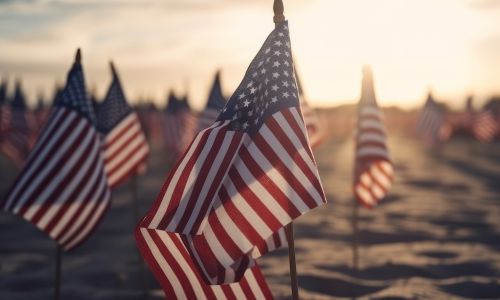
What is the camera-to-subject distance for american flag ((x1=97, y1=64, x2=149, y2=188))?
909 centimetres

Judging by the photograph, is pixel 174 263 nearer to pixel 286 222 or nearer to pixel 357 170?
pixel 286 222

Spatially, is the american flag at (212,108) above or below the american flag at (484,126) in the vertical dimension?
above

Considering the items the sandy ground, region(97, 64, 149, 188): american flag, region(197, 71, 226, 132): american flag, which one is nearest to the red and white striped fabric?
region(97, 64, 149, 188): american flag

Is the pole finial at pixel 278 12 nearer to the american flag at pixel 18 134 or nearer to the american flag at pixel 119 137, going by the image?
the american flag at pixel 119 137

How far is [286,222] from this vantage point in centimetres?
489

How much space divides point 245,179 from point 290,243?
2.42 feet

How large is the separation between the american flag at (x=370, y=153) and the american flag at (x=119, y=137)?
12.0 ft

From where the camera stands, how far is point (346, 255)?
1242cm

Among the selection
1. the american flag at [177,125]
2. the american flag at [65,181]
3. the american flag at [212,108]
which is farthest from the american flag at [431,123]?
the american flag at [65,181]

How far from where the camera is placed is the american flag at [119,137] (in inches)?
358

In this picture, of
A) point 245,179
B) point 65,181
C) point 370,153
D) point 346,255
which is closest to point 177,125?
point 346,255

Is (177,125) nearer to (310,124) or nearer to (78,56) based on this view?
(310,124)

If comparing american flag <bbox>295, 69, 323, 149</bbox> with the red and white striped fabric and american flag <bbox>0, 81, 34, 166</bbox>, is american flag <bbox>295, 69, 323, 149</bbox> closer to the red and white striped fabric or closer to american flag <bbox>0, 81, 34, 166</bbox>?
the red and white striped fabric

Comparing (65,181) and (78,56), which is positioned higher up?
(78,56)
